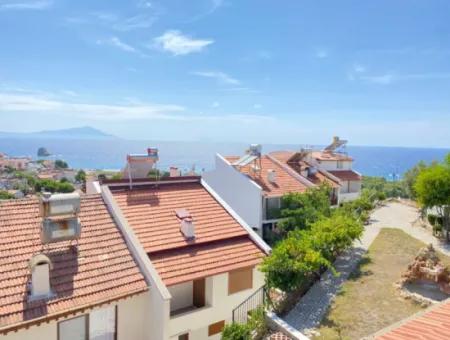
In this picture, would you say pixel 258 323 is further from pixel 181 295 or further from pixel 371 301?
pixel 371 301

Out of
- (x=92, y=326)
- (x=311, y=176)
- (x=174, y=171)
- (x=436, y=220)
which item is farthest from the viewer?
(x=311, y=176)

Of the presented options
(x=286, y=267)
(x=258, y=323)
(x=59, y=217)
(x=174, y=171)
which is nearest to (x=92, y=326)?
(x=59, y=217)

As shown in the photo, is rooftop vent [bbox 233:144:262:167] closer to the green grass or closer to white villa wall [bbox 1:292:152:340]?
the green grass

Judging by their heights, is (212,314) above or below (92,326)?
below

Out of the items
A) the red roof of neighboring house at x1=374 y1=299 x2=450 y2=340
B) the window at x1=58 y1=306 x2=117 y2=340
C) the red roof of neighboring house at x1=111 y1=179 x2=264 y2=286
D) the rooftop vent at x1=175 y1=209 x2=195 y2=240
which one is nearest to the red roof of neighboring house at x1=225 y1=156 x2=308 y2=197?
the red roof of neighboring house at x1=111 y1=179 x2=264 y2=286

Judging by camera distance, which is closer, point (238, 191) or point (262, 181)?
point (238, 191)

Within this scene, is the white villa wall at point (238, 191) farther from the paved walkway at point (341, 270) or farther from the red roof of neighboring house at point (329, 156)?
the red roof of neighboring house at point (329, 156)

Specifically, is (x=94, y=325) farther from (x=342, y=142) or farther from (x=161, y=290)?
(x=342, y=142)
